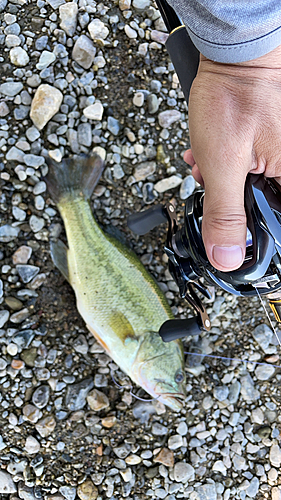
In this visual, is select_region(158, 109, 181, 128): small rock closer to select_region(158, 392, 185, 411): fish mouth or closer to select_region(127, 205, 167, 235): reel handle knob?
select_region(127, 205, 167, 235): reel handle knob

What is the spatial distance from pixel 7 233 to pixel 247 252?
1653 mm

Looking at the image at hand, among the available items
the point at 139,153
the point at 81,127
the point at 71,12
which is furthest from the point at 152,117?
the point at 71,12

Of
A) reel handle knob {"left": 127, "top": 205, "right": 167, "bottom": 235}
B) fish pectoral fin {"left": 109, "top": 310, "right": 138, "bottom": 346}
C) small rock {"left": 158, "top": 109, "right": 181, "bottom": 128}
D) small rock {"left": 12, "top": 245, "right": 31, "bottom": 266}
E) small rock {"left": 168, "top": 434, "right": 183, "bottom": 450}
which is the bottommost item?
small rock {"left": 168, "top": 434, "right": 183, "bottom": 450}

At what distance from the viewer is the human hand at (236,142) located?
54.7 inches

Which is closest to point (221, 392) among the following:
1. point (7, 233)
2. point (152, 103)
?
point (7, 233)

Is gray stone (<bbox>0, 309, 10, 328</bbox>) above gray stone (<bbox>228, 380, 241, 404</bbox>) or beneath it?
above

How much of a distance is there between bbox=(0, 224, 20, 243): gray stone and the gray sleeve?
1634mm

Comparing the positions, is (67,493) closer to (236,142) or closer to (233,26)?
(236,142)

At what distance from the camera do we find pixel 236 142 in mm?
1425

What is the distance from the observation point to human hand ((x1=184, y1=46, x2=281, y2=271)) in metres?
1.39

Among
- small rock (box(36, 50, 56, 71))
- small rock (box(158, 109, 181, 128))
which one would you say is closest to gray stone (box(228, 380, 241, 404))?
small rock (box(158, 109, 181, 128))

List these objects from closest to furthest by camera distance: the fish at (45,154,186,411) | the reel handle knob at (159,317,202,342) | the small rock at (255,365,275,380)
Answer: the reel handle knob at (159,317,202,342) < the fish at (45,154,186,411) < the small rock at (255,365,275,380)

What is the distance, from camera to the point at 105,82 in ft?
8.61

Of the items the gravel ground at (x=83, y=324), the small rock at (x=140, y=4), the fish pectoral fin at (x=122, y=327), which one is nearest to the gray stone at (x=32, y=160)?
the gravel ground at (x=83, y=324)
